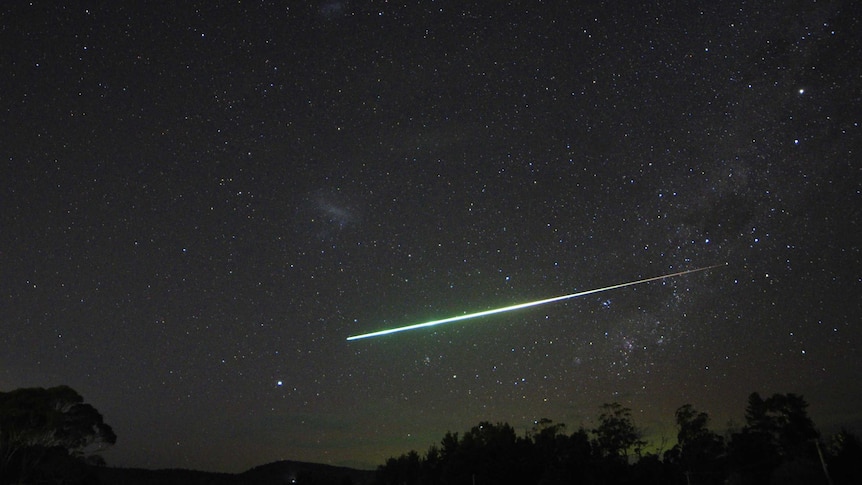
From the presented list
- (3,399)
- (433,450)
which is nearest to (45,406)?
(3,399)

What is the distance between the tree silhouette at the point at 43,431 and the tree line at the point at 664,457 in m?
23.0

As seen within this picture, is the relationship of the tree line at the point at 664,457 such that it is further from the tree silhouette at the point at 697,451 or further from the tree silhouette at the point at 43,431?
the tree silhouette at the point at 43,431

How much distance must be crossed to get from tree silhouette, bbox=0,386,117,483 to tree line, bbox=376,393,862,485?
23.0 m

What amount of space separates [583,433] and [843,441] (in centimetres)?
1620

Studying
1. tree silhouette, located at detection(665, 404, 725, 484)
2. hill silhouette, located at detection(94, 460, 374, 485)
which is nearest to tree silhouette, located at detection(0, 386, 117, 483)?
hill silhouette, located at detection(94, 460, 374, 485)

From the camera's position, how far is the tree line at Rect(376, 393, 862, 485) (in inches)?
1646

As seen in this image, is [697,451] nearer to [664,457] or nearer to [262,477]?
[664,457]

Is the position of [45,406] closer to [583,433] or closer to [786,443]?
[583,433]

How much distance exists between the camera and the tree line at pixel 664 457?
41.8 meters

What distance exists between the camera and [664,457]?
51094 mm

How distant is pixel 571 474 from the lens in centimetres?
4284

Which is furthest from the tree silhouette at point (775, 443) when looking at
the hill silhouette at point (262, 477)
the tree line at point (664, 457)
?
the hill silhouette at point (262, 477)

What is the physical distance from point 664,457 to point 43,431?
140 ft

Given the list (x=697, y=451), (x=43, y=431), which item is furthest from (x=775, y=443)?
(x=43, y=431)
